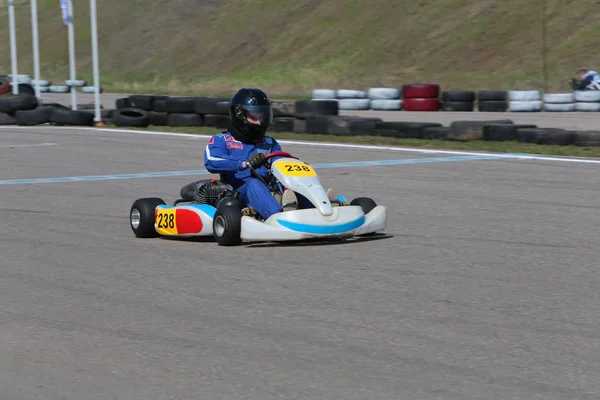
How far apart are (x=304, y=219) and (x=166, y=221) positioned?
3.93 ft

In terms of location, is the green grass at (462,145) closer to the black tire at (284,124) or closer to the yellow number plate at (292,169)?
the black tire at (284,124)

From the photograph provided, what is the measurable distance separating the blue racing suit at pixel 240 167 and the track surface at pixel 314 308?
1.06ft

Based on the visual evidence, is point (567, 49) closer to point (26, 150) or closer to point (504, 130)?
point (504, 130)

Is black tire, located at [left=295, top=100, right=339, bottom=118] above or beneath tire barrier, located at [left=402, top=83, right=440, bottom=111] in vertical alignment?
beneath

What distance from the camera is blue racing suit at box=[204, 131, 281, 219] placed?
281 inches

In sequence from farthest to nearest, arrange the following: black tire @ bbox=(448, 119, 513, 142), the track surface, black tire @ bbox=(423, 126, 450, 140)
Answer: black tire @ bbox=(423, 126, 450, 140) → black tire @ bbox=(448, 119, 513, 142) → the track surface

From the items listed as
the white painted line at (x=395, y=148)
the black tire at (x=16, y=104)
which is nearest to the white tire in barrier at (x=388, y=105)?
the white painted line at (x=395, y=148)

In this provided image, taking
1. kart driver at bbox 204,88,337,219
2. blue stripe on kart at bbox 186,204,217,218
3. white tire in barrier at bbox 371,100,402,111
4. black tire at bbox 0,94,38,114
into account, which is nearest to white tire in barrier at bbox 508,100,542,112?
white tire in barrier at bbox 371,100,402,111

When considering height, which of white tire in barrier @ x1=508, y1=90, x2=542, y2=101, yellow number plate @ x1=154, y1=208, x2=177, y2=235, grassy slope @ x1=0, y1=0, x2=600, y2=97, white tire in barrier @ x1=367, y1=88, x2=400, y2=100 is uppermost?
grassy slope @ x1=0, y1=0, x2=600, y2=97

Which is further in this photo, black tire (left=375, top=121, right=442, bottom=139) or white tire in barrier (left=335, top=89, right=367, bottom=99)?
white tire in barrier (left=335, top=89, right=367, bottom=99)

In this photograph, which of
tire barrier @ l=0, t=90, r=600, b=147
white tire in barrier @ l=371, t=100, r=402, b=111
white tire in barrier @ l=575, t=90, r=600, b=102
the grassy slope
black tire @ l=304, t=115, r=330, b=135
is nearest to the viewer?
tire barrier @ l=0, t=90, r=600, b=147

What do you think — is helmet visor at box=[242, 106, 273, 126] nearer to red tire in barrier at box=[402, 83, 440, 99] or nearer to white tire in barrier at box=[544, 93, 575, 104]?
white tire in barrier at box=[544, 93, 575, 104]

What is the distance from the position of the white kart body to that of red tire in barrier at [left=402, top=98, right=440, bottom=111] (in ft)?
59.6

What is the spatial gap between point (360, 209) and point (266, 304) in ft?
6.71
